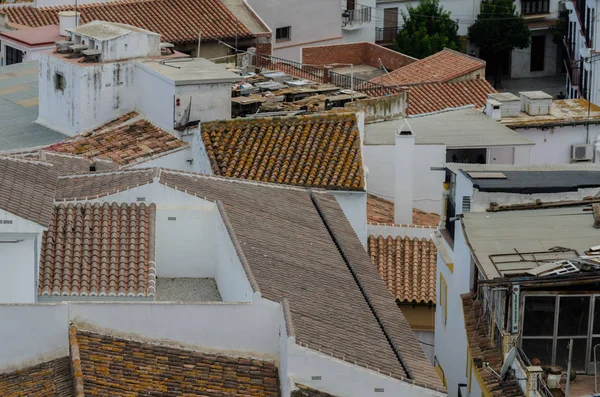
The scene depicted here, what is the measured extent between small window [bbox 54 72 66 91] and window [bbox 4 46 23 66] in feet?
30.2

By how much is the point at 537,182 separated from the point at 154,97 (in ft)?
49.7

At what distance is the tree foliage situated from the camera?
83.6 metres

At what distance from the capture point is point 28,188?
111ft

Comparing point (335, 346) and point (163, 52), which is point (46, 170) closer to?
point (335, 346)

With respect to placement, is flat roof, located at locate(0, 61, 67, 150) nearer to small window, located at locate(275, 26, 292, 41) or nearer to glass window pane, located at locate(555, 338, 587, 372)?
small window, located at locate(275, 26, 292, 41)

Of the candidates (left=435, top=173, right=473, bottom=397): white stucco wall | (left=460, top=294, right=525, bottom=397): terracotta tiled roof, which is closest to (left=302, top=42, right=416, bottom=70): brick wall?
(left=435, top=173, right=473, bottom=397): white stucco wall

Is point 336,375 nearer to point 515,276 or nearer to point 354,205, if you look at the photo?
point 515,276

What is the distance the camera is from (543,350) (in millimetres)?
30188

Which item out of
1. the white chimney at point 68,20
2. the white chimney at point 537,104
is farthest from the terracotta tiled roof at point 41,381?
the white chimney at point 68,20

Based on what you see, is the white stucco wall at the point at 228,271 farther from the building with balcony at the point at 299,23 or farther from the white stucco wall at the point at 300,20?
the white stucco wall at the point at 300,20

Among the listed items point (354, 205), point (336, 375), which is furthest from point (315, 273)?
point (354, 205)

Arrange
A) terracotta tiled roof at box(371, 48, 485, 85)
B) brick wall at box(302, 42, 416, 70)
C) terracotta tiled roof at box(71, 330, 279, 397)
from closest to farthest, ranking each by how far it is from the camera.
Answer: terracotta tiled roof at box(71, 330, 279, 397) → terracotta tiled roof at box(371, 48, 485, 85) → brick wall at box(302, 42, 416, 70)

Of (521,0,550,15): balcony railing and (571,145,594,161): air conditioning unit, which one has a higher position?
(521,0,550,15): balcony railing

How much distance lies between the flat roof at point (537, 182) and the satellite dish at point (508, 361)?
525cm
